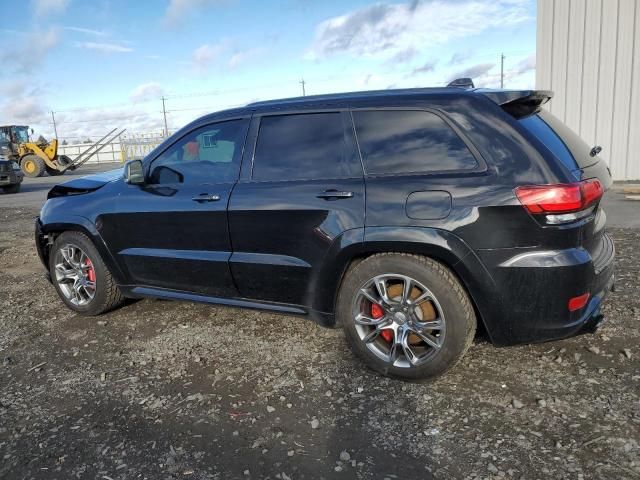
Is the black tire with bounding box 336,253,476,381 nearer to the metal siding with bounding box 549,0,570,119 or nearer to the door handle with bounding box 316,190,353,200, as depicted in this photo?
the door handle with bounding box 316,190,353,200

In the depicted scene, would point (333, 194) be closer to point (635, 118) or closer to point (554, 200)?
point (554, 200)

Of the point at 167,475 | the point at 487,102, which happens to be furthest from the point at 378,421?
the point at 487,102

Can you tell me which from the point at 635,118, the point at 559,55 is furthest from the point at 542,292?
the point at 559,55

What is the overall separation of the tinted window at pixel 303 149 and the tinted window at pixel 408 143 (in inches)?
4.9

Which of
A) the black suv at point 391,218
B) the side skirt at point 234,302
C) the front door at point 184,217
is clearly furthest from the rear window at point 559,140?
the front door at point 184,217

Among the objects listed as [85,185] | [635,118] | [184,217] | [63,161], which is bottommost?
[184,217]

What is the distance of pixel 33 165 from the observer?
→ 79.9ft

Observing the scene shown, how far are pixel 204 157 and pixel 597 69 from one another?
10.8m

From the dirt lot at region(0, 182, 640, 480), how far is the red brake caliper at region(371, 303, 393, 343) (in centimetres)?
26

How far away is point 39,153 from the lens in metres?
24.5

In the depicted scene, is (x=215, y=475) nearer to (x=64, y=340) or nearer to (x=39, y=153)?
(x=64, y=340)

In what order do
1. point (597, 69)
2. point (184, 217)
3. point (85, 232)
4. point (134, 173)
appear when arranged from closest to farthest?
point (184, 217) < point (134, 173) < point (85, 232) < point (597, 69)

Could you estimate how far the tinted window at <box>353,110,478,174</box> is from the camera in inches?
116

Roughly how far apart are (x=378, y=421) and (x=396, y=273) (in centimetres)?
86
